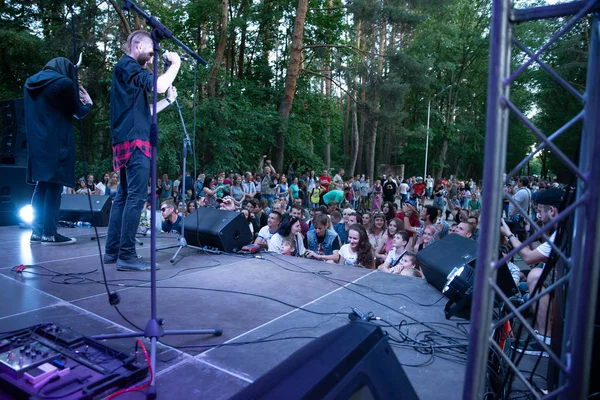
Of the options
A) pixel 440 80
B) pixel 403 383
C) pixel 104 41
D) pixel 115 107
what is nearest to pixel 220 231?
pixel 115 107

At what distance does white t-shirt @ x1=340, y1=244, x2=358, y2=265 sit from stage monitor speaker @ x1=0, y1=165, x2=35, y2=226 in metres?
4.43

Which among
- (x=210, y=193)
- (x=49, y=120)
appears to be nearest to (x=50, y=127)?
(x=49, y=120)

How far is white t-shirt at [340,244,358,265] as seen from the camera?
482 centimetres

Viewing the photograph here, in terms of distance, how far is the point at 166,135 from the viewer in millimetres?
12336

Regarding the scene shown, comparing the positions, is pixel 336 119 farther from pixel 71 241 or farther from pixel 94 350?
pixel 94 350

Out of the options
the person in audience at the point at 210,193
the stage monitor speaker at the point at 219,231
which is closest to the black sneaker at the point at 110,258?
the stage monitor speaker at the point at 219,231

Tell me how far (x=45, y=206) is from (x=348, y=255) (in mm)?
3237

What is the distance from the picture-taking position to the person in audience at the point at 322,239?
561 centimetres

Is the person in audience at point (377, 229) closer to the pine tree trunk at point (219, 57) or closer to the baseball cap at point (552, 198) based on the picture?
the baseball cap at point (552, 198)

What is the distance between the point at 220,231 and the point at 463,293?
2407 mm

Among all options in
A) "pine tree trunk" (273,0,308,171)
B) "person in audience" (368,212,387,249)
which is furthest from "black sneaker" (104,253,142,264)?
"pine tree trunk" (273,0,308,171)

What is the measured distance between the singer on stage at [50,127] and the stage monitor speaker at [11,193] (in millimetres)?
2029

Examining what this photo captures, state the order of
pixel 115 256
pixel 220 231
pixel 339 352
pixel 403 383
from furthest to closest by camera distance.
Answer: pixel 220 231 < pixel 115 256 < pixel 403 383 < pixel 339 352

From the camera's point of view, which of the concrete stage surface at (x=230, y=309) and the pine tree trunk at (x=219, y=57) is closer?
the concrete stage surface at (x=230, y=309)
